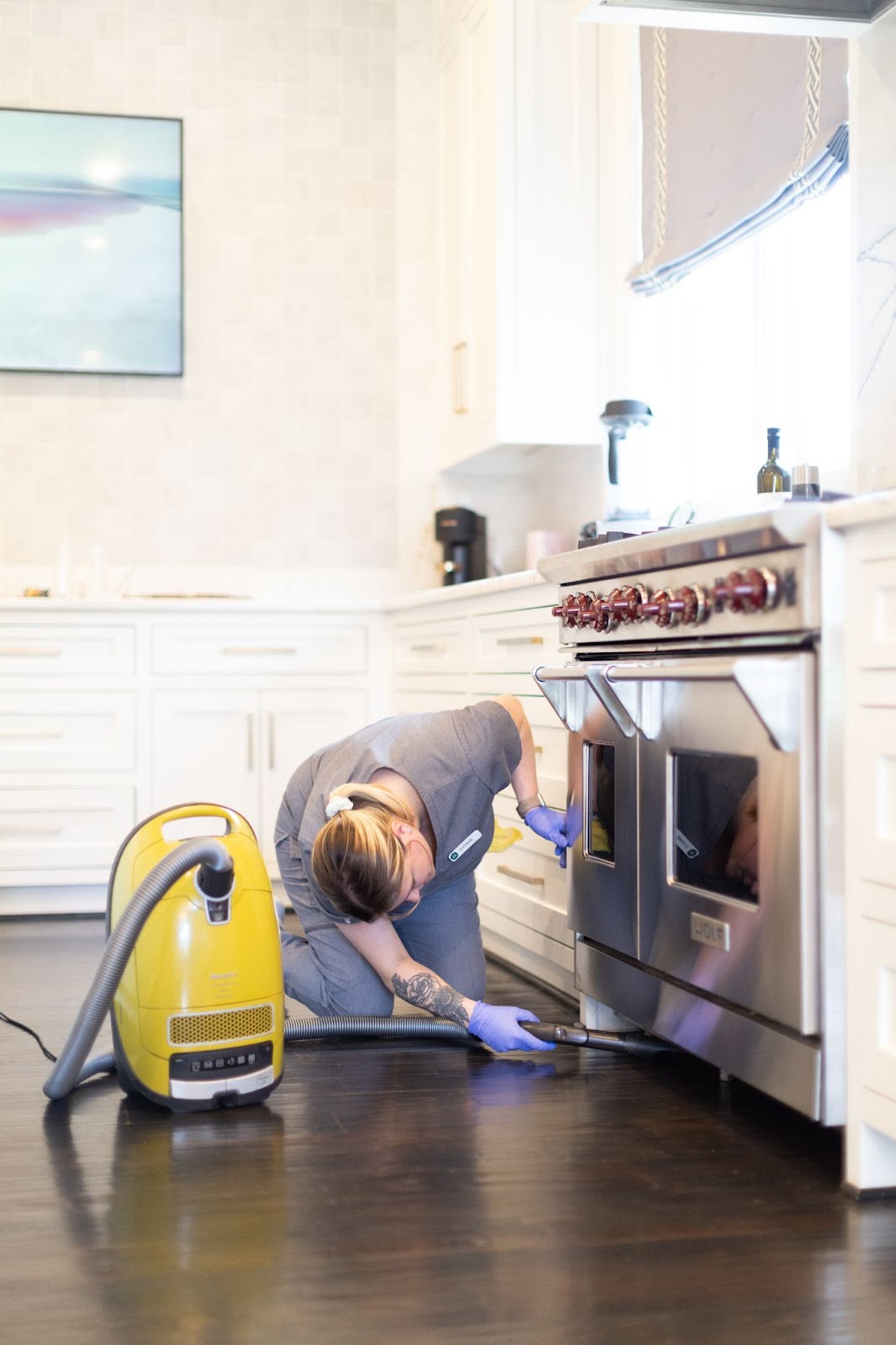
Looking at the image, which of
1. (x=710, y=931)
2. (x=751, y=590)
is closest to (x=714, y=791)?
(x=710, y=931)

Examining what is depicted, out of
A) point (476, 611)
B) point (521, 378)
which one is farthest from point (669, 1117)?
point (521, 378)

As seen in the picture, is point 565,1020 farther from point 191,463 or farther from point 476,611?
point 191,463

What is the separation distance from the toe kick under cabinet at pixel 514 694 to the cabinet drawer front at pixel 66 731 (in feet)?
3.07

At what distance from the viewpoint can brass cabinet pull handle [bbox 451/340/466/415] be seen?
4.45 m

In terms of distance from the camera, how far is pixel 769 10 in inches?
93.6

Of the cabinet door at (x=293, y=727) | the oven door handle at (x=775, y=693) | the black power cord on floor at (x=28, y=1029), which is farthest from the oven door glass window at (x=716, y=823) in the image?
the cabinet door at (x=293, y=727)

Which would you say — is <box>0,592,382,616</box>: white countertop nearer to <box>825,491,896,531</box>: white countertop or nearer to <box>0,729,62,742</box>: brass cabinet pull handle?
<box>0,729,62,742</box>: brass cabinet pull handle

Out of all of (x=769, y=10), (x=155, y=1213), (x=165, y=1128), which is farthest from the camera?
(x=769, y=10)

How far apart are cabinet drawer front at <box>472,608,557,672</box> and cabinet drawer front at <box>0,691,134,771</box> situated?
128 centimetres

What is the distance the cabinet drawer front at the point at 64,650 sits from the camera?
13.4ft

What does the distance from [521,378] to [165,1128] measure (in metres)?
2.55

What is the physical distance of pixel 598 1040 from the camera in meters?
2.49

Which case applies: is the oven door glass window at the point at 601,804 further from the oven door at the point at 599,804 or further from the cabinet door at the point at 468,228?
the cabinet door at the point at 468,228

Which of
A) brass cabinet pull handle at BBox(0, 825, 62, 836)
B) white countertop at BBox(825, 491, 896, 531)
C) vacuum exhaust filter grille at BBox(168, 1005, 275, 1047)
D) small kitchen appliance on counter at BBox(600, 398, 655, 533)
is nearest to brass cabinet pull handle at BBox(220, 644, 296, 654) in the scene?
brass cabinet pull handle at BBox(0, 825, 62, 836)
